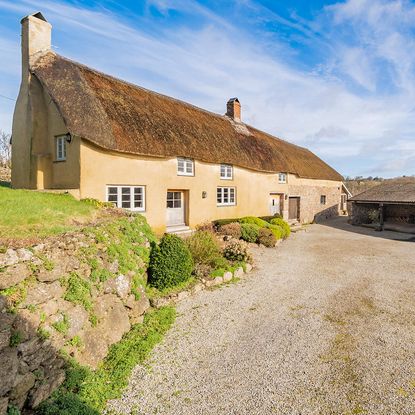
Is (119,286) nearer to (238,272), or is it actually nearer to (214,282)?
(214,282)

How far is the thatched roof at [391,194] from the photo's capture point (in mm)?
21219

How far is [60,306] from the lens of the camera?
17.2 feet

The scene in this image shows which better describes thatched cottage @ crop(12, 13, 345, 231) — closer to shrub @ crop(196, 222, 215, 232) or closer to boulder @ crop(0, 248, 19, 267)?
shrub @ crop(196, 222, 215, 232)

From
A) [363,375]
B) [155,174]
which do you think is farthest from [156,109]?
[363,375]

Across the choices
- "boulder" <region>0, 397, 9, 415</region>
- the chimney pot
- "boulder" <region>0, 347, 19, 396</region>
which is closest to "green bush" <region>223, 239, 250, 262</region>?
"boulder" <region>0, 347, 19, 396</region>

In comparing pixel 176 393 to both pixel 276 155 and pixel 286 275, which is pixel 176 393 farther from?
pixel 276 155

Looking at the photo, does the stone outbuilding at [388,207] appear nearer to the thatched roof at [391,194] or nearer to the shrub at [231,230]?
the thatched roof at [391,194]

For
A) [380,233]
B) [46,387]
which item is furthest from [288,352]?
[380,233]

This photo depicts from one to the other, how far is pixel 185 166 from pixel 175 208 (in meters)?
2.44

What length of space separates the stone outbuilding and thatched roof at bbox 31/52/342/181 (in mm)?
9111

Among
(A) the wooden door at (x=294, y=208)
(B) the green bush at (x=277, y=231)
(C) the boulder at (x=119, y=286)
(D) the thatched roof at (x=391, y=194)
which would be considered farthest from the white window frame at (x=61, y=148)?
(D) the thatched roof at (x=391, y=194)

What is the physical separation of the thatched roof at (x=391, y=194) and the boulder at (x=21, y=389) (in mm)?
23535

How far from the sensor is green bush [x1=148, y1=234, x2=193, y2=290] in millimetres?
8539

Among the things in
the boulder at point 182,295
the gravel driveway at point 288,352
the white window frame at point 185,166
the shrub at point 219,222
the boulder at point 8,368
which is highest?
the white window frame at point 185,166
